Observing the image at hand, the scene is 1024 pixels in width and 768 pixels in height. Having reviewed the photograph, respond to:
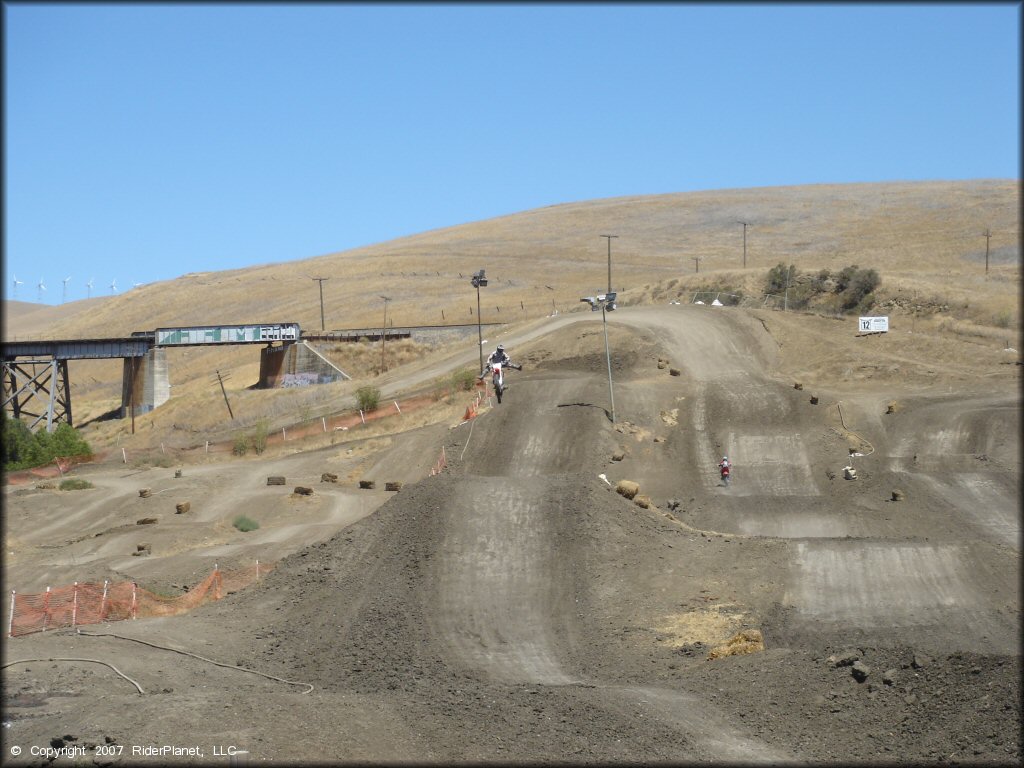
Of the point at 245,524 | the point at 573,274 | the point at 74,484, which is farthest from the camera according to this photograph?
the point at 573,274

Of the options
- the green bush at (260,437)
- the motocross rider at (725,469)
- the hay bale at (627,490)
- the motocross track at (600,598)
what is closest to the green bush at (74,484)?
the motocross track at (600,598)

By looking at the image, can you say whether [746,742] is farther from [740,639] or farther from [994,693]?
[740,639]

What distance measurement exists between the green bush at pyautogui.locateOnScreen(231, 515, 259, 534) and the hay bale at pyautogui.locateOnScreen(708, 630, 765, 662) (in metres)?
21.7

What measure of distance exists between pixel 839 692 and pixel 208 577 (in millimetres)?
19587

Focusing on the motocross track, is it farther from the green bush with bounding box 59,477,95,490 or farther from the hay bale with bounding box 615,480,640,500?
the green bush with bounding box 59,477,95,490

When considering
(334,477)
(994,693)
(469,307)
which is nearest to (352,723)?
(994,693)

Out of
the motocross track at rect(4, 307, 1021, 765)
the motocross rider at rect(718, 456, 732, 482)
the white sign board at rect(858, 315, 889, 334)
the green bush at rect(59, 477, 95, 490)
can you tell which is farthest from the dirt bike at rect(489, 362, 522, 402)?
the white sign board at rect(858, 315, 889, 334)

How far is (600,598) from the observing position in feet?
90.9

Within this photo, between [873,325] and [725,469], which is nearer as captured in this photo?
[725,469]

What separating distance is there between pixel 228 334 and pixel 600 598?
5533cm

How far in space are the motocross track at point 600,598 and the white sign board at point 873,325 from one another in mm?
11427

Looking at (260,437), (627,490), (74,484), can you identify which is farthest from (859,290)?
(74,484)

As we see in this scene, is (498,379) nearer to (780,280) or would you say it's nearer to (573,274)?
(780,280)

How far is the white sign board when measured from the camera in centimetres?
6312
